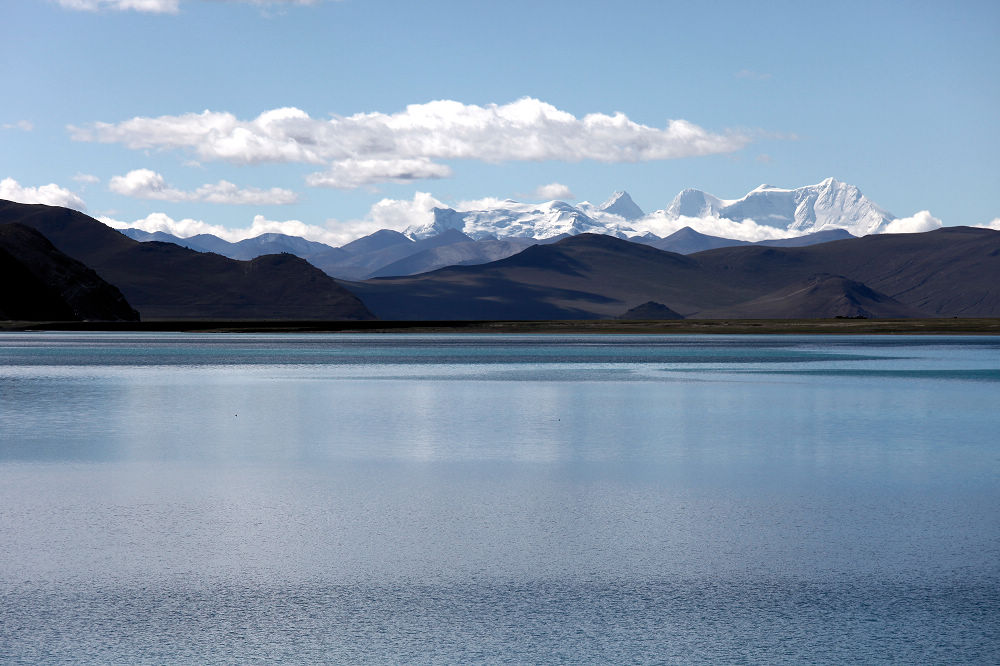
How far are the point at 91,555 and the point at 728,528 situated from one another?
31.8 ft

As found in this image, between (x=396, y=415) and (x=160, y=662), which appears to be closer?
(x=160, y=662)

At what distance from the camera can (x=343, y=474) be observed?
2381 centimetres

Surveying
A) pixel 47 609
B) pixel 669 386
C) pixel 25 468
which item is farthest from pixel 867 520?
pixel 669 386

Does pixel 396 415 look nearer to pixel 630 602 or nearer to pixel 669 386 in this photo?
pixel 669 386

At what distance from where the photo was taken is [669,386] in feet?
174

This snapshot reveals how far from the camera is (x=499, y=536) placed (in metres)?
17.1

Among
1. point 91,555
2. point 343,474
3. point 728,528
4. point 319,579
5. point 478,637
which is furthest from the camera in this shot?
point 343,474

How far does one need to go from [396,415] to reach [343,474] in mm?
13691

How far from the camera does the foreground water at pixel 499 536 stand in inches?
475

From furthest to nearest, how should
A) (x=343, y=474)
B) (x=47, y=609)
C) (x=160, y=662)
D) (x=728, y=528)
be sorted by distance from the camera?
(x=343, y=474)
(x=728, y=528)
(x=47, y=609)
(x=160, y=662)

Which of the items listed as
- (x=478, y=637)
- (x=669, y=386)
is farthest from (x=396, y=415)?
(x=478, y=637)

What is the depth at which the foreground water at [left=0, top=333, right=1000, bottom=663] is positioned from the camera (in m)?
12.1

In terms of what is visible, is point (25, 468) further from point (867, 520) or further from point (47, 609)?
point (867, 520)

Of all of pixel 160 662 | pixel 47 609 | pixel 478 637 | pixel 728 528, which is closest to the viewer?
pixel 160 662
